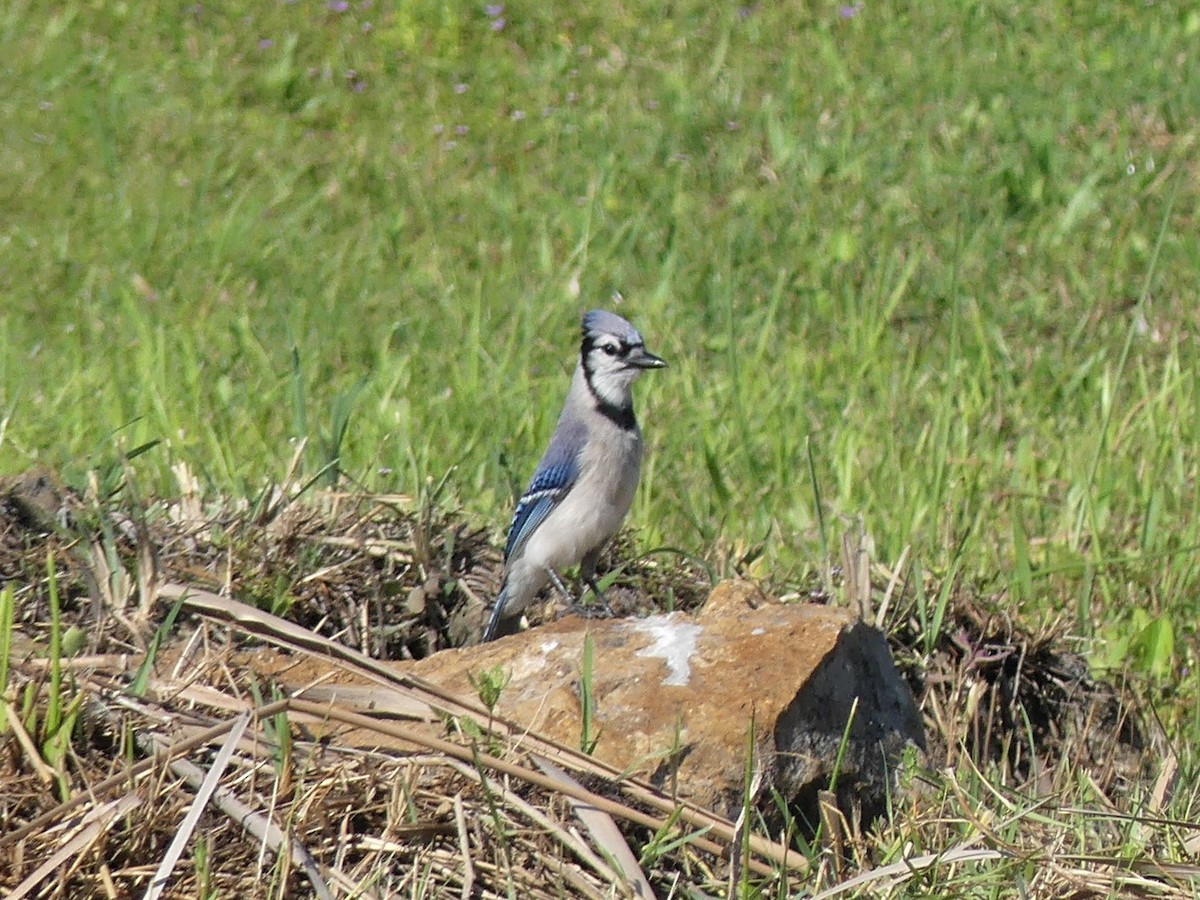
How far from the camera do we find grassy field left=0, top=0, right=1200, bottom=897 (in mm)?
5172

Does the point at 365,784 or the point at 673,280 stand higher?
the point at 365,784

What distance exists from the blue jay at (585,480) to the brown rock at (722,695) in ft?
2.19

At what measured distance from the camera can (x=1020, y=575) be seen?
4613 mm

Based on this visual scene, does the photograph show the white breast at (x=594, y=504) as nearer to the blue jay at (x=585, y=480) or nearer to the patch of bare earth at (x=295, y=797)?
the blue jay at (x=585, y=480)

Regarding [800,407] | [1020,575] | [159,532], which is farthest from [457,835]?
[800,407]

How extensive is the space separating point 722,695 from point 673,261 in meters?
4.52

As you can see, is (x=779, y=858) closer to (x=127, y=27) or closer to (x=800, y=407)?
(x=800, y=407)

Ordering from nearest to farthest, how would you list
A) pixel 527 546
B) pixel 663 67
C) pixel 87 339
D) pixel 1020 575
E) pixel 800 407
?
pixel 527 546 < pixel 1020 575 < pixel 800 407 < pixel 87 339 < pixel 663 67

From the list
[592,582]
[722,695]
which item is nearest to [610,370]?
[592,582]

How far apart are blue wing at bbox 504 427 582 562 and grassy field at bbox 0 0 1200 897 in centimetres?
10

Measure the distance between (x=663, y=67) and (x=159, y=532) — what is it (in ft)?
19.6

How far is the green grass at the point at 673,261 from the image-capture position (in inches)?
207

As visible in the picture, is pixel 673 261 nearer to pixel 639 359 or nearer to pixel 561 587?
pixel 639 359

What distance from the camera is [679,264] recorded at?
24.1 feet
